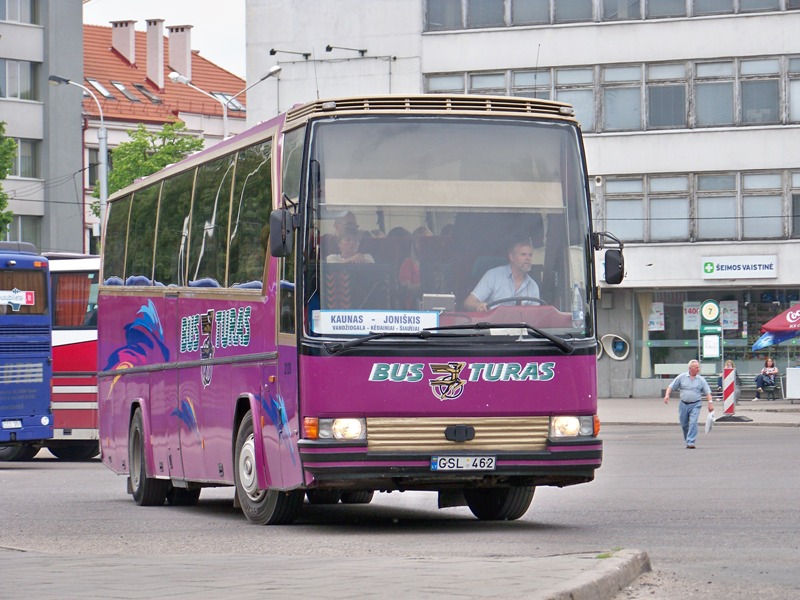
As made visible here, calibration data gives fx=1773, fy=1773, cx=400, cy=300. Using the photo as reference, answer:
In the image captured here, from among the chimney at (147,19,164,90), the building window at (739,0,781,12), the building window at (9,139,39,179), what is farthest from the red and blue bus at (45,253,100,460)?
the chimney at (147,19,164,90)

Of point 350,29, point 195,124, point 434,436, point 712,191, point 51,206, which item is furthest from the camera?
point 195,124

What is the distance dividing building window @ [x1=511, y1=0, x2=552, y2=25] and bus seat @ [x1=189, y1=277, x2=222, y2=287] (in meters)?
38.7

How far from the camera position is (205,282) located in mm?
16906

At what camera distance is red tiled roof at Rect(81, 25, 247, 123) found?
88.1 meters

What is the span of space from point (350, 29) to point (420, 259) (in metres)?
43.8

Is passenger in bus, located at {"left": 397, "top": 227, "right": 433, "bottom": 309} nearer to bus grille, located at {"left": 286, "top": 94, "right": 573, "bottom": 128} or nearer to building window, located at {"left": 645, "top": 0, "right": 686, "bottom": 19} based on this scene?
bus grille, located at {"left": 286, "top": 94, "right": 573, "bottom": 128}

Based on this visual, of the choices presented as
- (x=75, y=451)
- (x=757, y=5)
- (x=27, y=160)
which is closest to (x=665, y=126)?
(x=757, y=5)

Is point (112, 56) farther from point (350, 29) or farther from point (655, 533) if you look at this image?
point (655, 533)

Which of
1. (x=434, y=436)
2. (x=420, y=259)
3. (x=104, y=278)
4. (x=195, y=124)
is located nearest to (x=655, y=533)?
(x=434, y=436)

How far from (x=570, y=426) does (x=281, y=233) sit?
109 inches

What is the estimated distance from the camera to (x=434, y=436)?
1386 cm

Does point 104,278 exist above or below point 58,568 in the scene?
above

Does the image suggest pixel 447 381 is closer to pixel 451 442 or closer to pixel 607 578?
pixel 451 442

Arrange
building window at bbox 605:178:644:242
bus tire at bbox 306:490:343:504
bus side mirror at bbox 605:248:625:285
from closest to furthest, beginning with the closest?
bus side mirror at bbox 605:248:625:285
bus tire at bbox 306:490:343:504
building window at bbox 605:178:644:242
